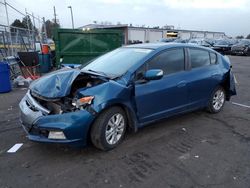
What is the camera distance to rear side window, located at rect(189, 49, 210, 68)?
5.12 metres

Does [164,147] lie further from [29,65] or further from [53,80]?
[29,65]

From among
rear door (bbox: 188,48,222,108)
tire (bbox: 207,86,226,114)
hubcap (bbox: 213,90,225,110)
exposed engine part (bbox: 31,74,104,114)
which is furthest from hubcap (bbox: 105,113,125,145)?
hubcap (bbox: 213,90,225,110)

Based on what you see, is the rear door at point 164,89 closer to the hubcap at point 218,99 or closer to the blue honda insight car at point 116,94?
the blue honda insight car at point 116,94

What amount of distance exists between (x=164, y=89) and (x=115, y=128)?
1.12 m

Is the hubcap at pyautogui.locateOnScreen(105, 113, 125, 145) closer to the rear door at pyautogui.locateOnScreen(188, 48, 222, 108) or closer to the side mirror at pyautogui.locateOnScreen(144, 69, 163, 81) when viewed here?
the side mirror at pyautogui.locateOnScreen(144, 69, 163, 81)

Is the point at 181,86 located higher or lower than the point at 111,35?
lower

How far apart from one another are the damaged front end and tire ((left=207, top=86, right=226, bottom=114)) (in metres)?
2.78

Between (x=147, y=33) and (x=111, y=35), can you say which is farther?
(x=147, y=33)

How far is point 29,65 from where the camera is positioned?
10.9 metres

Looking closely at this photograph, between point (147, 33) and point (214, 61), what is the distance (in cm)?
5898

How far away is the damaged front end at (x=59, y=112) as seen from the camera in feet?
11.5

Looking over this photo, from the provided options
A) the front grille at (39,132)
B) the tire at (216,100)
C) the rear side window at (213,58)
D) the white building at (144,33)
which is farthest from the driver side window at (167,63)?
the white building at (144,33)

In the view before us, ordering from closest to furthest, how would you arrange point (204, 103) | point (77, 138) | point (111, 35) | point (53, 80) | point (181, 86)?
point (77, 138)
point (53, 80)
point (181, 86)
point (204, 103)
point (111, 35)

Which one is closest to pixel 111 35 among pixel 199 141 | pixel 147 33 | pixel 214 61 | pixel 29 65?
pixel 29 65
